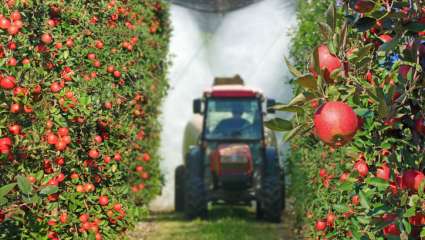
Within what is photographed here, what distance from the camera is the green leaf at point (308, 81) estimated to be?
6.91 ft

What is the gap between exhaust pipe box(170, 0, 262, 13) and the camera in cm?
2191

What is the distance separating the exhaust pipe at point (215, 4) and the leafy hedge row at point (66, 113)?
49.0 ft

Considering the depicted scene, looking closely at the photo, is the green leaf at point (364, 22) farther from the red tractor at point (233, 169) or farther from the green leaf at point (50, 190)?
the red tractor at point (233, 169)

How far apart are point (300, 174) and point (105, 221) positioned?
4438 mm

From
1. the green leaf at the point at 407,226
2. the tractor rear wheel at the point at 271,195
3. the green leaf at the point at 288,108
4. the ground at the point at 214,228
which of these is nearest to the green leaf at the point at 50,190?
the green leaf at the point at 288,108

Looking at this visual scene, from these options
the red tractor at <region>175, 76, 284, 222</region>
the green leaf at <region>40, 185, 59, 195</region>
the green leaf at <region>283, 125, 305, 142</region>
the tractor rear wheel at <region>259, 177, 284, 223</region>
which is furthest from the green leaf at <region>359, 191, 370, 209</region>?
the tractor rear wheel at <region>259, 177, 284, 223</region>

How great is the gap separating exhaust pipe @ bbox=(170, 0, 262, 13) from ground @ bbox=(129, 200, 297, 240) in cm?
945

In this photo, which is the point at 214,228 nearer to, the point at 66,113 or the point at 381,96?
the point at 66,113

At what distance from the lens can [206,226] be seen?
11289 millimetres

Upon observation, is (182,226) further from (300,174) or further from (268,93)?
(268,93)

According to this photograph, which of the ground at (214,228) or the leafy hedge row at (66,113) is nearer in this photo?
the leafy hedge row at (66,113)

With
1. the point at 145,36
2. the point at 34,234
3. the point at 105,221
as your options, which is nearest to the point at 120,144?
the point at 105,221

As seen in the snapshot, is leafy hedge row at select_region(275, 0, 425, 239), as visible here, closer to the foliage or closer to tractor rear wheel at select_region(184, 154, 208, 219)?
the foliage

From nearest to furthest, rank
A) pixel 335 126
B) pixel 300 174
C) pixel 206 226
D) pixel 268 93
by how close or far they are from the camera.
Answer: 1. pixel 335 126
2. pixel 300 174
3. pixel 206 226
4. pixel 268 93
